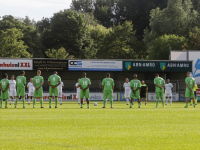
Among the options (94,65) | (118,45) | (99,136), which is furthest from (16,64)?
(118,45)

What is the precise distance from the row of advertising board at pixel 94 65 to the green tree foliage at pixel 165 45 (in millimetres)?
30206

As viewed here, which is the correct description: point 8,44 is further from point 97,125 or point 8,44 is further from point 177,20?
point 97,125

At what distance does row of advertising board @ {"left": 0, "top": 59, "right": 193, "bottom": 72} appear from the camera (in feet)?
175

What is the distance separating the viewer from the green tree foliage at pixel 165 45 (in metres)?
86.9

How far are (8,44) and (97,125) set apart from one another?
6962 centimetres

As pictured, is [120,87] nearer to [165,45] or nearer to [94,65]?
[94,65]

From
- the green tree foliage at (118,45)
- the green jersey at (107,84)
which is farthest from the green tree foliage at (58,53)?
the green jersey at (107,84)

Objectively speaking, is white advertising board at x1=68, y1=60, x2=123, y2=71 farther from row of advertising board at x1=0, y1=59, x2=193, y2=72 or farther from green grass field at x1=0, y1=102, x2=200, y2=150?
green grass field at x1=0, y1=102, x2=200, y2=150

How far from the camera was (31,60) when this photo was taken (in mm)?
53594

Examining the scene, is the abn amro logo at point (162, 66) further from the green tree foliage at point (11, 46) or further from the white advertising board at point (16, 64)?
the green tree foliage at point (11, 46)

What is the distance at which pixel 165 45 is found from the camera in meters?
87.4

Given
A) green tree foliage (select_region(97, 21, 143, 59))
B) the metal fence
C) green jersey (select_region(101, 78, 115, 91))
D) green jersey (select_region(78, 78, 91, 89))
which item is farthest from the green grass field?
green tree foliage (select_region(97, 21, 143, 59))

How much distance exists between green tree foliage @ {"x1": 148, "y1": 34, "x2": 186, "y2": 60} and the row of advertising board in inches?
1189

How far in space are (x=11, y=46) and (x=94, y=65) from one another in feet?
106
